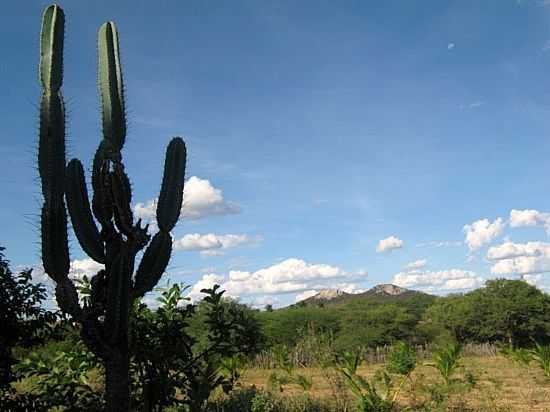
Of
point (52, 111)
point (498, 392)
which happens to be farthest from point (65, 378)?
point (498, 392)

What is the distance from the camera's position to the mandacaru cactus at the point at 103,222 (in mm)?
4867

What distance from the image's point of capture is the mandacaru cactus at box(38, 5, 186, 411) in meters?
4.87

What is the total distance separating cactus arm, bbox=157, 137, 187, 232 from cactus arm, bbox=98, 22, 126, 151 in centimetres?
49

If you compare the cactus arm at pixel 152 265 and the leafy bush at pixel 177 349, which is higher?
the cactus arm at pixel 152 265

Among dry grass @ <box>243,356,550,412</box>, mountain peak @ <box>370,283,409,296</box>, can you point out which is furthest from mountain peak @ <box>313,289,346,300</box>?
dry grass @ <box>243,356,550,412</box>

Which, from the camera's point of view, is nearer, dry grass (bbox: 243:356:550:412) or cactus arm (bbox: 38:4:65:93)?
cactus arm (bbox: 38:4:65:93)

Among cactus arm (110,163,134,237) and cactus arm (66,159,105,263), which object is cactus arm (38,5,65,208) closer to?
cactus arm (66,159,105,263)

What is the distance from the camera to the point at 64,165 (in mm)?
5078

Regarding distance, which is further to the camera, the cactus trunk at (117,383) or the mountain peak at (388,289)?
the mountain peak at (388,289)

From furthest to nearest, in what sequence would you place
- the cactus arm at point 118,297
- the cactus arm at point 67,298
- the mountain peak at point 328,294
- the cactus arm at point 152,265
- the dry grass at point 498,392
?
the mountain peak at point 328,294, the dry grass at point 498,392, the cactus arm at point 152,265, the cactus arm at point 67,298, the cactus arm at point 118,297

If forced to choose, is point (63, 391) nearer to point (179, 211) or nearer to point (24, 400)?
point (24, 400)

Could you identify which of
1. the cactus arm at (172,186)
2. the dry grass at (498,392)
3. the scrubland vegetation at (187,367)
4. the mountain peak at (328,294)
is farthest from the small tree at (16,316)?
the mountain peak at (328,294)

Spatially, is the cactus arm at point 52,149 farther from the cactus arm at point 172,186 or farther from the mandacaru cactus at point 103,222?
the cactus arm at point 172,186

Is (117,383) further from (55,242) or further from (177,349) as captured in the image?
(55,242)
